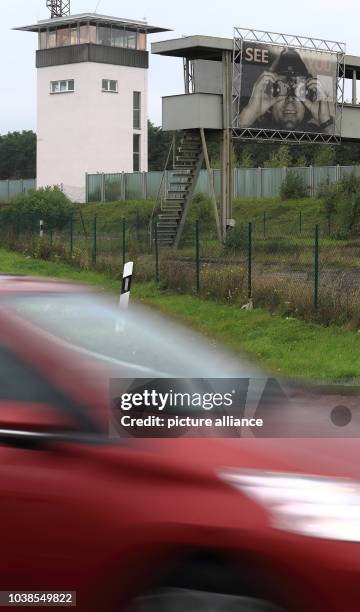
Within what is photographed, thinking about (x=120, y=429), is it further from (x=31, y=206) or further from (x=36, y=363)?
(x=31, y=206)

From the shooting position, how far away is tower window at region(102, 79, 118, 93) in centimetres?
7794

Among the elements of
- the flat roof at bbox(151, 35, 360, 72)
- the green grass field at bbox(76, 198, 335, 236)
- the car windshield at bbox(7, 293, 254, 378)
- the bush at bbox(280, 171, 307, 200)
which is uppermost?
the flat roof at bbox(151, 35, 360, 72)

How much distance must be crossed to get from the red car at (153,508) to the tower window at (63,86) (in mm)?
73861

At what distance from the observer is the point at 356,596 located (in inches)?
184

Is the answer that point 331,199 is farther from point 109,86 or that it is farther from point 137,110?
point 137,110

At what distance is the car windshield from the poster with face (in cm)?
3601

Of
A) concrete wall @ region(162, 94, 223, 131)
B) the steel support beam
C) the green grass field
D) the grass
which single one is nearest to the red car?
the grass

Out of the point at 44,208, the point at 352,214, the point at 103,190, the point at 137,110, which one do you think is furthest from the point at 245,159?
the point at 352,214

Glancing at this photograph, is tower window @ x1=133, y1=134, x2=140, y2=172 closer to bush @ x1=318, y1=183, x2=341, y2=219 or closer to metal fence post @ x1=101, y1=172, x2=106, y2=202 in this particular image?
metal fence post @ x1=101, y1=172, x2=106, y2=202

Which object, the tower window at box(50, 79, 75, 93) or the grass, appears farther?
the tower window at box(50, 79, 75, 93)

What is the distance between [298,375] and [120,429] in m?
11.6

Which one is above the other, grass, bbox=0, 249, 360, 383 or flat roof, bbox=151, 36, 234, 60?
flat roof, bbox=151, 36, 234, 60

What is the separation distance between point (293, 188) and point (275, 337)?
39.7 m

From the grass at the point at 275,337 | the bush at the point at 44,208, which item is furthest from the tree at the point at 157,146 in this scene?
the grass at the point at 275,337
